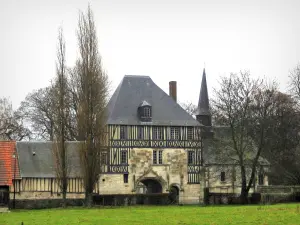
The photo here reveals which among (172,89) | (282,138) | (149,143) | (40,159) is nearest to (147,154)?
(149,143)

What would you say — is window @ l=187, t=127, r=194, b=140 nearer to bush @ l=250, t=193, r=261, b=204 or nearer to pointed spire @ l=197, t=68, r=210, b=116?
pointed spire @ l=197, t=68, r=210, b=116

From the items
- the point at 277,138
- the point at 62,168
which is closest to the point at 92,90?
the point at 62,168

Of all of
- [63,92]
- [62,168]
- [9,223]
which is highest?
[63,92]

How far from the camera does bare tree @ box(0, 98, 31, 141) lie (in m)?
52.8

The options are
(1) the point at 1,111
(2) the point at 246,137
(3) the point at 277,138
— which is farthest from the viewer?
(1) the point at 1,111

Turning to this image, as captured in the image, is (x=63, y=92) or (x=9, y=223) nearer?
(x=9, y=223)

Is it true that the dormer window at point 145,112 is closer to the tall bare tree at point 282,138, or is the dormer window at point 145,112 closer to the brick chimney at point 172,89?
the brick chimney at point 172,89

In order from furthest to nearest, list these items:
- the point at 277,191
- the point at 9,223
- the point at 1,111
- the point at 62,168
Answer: the point at 1,111 < the point at 277,191 < the point at 62,168 < the point at 9,223

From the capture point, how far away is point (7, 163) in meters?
37.8

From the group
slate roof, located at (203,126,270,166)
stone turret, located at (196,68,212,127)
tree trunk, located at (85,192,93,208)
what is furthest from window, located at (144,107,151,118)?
tree trunk, located at (85,192,93,208)

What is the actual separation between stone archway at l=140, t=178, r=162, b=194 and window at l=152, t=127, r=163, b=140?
3.16 meters

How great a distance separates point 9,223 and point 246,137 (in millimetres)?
22698

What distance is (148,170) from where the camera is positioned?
1761 inches

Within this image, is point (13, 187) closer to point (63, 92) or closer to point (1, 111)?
point (63, 92)
